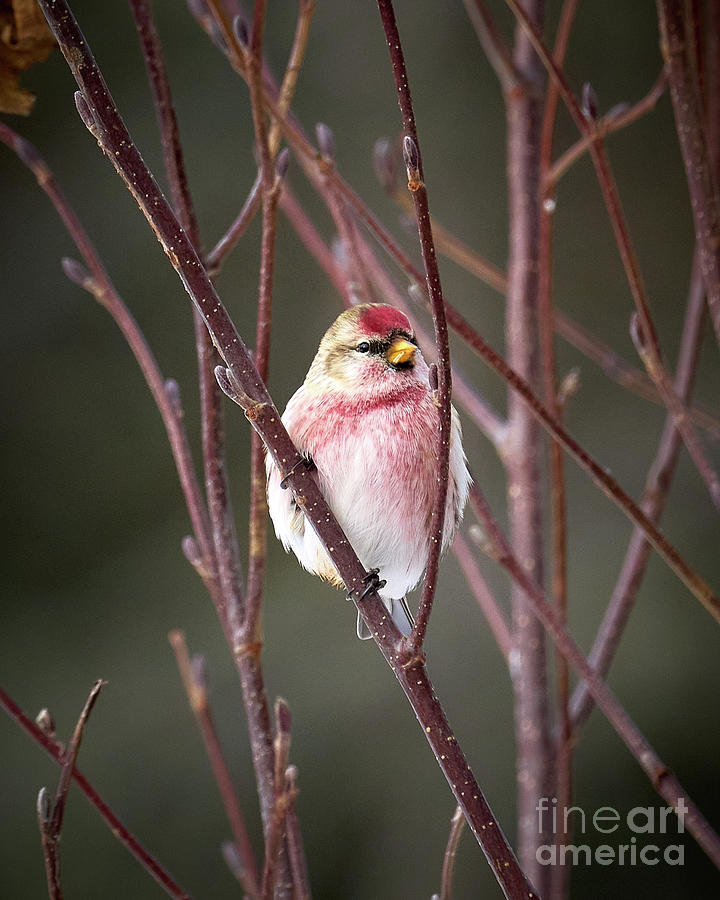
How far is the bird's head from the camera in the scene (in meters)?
1.17

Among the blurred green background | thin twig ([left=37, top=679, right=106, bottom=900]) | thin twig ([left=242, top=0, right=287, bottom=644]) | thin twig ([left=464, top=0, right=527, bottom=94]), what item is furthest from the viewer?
the blurred green background

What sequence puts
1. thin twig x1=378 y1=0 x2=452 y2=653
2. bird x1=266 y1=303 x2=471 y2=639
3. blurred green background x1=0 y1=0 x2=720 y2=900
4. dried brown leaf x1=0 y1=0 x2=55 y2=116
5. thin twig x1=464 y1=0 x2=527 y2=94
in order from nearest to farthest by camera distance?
thin twig x1=378 y1=0 x2=452 y2=653 → dried brown leaf x1=0 y1=0 x2=55 y2=116 → bird x1=266 y1=303 x2=471 y2=639 → thin twig x1=464 y1=0 x2=527 y2=94 → blurred green background x1=0 y1=0 x2=720 y2=900

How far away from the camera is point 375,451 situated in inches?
44.8

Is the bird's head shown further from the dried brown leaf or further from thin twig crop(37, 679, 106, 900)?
thin twig crop(37, 679, 106, 900)

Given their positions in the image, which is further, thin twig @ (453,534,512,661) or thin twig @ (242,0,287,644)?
thin twig @ (453,534,512,661)

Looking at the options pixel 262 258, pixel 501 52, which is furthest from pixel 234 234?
pixel 501 52

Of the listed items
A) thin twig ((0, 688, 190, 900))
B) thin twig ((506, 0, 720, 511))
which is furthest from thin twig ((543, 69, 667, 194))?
thin twig ((0, 688, 190, 900))

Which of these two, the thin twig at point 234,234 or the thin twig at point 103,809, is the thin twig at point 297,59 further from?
the thin twig at point 103,809

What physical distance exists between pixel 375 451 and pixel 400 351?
13 cm

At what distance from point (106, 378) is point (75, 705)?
0.93m

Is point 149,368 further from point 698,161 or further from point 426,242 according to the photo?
point 698,161

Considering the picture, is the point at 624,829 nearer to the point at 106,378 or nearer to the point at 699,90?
the point at 106,378

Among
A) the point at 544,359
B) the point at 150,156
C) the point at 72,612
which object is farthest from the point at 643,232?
the point at 72,612

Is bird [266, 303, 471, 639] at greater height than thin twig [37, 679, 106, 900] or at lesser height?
greater
